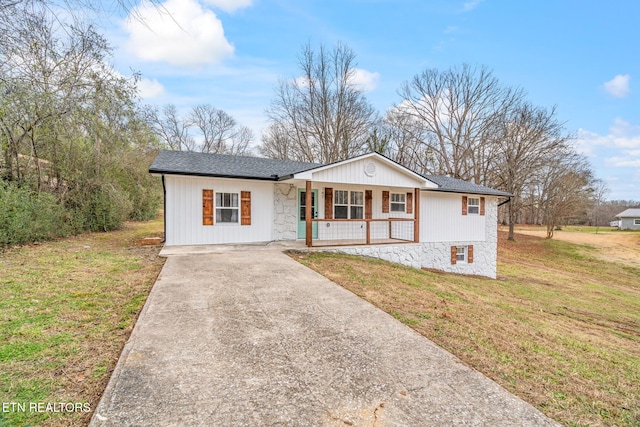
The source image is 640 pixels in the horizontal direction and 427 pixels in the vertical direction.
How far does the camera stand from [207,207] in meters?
9.61

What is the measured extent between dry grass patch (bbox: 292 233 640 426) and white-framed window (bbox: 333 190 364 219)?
8.81 ft

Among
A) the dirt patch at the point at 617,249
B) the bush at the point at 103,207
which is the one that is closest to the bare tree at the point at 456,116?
the dirt patch at the point at 617,249

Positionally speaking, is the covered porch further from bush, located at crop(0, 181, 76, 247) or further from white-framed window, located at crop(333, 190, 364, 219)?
bush, located at crop(0, 181, 76, 247)

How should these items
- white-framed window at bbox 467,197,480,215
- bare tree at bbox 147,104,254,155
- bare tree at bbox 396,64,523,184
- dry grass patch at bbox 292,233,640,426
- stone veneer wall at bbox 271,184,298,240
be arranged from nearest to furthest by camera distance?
dry grass patch at bbox 292,233,640,426 < stone veneer wall at bbox 271,184,298,240 < white-framed window at bbox 467,197,480,215 < bare tree at bbox 396,64,523,184 < bare tree at bbox 147,104,254,155

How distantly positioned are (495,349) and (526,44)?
1613 centimetres

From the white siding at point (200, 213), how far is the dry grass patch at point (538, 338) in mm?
2765

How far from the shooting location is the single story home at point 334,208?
9.44m

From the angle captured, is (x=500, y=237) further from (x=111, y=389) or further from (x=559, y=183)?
(x=111, y=389)

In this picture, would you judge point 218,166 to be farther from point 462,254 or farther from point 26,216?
point 462,254

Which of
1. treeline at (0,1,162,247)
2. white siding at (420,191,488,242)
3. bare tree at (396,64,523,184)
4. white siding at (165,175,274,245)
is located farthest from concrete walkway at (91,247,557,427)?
bare tree at (396,64,523,184)

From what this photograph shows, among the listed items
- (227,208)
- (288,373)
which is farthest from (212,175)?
(288,373)

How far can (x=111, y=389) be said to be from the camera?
2.21 m

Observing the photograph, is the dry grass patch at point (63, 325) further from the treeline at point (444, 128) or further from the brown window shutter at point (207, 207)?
the treeline at point (444, 128)

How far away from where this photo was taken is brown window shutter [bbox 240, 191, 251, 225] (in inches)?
397
